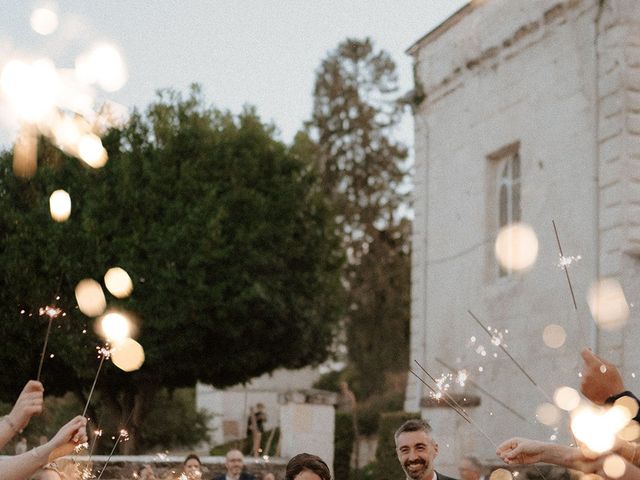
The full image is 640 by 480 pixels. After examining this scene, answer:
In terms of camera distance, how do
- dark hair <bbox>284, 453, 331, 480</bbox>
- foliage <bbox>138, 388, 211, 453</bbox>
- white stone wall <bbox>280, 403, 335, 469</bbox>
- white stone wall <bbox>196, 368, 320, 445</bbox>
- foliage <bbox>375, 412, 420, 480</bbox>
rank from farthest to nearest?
1. white stone wall <bbox>196, 368, 320, 445</bbox>
2. foliage <bbox>138, 388, 211, 453</bbox>
3. foliage <bbox>375, 412, 420, 480</bbox>
4. white stone wall <bbox>280, 403, 335, 469</bbox>
5. dark hair <bbox>284, 453, 331, 480</bbox>

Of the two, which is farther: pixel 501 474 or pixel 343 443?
pixel 343 443

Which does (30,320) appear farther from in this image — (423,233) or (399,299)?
(399,299)

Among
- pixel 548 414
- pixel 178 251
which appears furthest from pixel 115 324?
pixel 548 414

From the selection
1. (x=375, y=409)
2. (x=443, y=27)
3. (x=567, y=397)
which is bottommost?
(x=567, y=397)

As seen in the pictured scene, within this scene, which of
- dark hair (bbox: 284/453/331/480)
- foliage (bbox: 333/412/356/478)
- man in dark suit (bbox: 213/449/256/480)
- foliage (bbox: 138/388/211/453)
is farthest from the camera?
foliage (bbox: 138/388/211/453)

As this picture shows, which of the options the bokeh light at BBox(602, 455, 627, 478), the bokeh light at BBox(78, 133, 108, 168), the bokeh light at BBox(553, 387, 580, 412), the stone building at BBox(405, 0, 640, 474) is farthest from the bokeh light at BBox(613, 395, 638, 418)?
the bokeh light at BBox(78, 133, 108, 168)

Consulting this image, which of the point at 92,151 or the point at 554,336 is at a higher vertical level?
the point at 92,151

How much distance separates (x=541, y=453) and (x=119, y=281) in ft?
63.8

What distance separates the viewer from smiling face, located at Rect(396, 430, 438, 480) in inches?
245

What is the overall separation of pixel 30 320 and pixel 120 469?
9.26m

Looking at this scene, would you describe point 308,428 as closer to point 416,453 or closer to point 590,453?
point 416,453

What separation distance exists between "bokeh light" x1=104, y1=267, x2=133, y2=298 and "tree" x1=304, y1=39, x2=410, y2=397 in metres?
15.4

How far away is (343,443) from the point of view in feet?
71.0

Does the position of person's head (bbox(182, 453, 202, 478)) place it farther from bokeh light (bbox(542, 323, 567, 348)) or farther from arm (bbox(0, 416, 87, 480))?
arm (bbox(0, 416, 87, 480))
